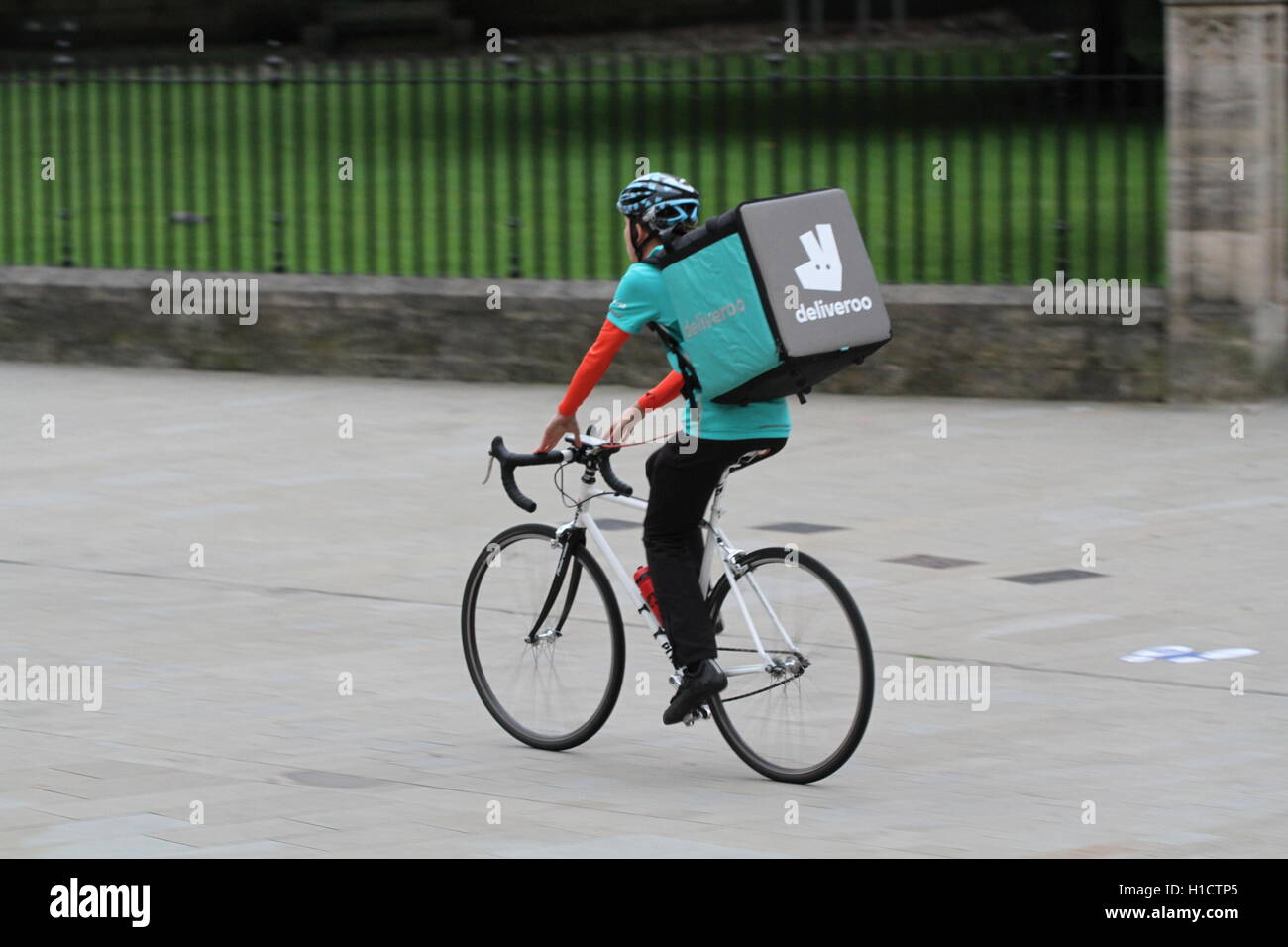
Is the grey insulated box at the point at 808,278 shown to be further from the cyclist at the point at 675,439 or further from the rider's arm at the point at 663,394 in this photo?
the rider's arm at the point at 663,394

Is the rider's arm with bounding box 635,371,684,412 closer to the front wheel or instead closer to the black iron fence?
the front wheel

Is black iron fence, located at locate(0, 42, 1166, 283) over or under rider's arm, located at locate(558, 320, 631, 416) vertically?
over

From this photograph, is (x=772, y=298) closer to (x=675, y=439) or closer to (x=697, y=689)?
(x=675, y=439)

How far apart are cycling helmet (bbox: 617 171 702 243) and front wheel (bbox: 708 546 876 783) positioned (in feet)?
3.04

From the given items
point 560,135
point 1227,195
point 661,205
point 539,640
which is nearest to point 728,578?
point 539,640

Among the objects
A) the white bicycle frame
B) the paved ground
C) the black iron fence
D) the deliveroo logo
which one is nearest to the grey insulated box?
the deliveroo logo

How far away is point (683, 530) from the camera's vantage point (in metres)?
6.48

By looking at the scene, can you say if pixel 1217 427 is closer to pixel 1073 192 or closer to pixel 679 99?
pixel 1073 192

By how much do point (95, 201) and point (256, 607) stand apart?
12.0 metres

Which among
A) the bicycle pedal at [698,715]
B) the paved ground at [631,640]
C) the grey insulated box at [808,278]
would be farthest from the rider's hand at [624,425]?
the paved ground at [631,640]

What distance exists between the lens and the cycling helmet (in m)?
6.30

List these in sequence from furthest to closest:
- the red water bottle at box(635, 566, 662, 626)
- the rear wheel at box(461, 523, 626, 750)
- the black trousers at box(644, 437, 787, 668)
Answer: the rear wheel at box(461, 523, 626, 750) < the red water bottle at box(635, 566, 662, 626) < the black trousers at box(644, 437, 787, 668)

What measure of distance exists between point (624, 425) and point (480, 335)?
729 centimetres

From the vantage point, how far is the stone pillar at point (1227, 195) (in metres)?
12.1
